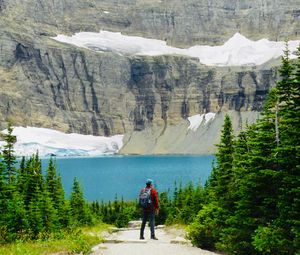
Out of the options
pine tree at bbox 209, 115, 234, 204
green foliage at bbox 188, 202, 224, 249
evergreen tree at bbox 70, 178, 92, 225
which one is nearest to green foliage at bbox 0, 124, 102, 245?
green foliage at bbox 188, 202, 224, 249

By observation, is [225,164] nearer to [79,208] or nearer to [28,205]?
[28,205]

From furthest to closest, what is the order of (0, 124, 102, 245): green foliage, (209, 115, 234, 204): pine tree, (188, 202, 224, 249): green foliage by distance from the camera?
(0, 124, 102, 245): green foliage → (209, 115, 234, 204): pine tree → (188, 202, 224, 249): green foliage

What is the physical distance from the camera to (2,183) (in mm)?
20219

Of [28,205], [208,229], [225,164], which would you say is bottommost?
[28,205]

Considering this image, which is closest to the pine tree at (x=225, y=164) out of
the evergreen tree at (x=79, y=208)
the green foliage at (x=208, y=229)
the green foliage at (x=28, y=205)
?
the green foliage at (x=208, y=229)

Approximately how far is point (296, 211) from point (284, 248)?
3.34ft

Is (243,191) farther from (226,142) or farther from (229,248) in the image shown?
(226,142)

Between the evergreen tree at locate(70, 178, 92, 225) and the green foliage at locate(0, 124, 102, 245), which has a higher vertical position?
the green foliage at locate(0, 124, 102, 245)

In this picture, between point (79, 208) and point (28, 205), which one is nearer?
point (28, 205)

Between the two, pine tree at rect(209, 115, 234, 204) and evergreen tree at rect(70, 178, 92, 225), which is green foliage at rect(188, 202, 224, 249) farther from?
evergreen tree at rect(70, 178, 92, 225)

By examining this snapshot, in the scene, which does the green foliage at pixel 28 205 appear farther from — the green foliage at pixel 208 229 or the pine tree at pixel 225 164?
the pine tree at pixel 225 164

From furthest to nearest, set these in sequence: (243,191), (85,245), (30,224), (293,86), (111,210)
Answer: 1. (111,210)
2. (30,224)
3. (85,245)
4. (243,191)
5. (293,86)

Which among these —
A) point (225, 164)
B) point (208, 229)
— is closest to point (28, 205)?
point (208, 229)

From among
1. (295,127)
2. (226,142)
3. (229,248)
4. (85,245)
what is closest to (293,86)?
(295,127)
